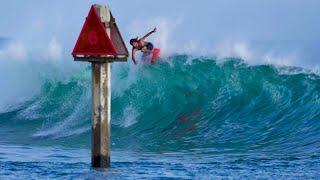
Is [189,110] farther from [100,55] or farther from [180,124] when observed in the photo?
[100,55]

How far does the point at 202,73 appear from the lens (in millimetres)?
21750

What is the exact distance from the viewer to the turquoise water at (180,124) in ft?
43.5

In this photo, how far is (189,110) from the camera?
19938 millimetres

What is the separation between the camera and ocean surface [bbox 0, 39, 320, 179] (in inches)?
520

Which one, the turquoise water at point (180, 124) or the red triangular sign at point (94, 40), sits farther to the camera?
the turquoise water at point (180, 124)

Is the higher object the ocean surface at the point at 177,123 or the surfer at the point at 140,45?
the surfer at the point at 140,45

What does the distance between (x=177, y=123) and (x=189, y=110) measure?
38.7 inches

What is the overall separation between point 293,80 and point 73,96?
5.67 m

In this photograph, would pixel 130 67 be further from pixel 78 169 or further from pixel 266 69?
pixel 78 169

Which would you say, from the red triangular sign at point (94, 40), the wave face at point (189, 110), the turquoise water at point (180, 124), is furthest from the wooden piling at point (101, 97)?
the wave face at point (189, 110)

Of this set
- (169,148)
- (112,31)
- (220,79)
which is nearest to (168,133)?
(169,148)

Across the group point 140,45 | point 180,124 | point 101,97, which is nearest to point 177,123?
point 180,124

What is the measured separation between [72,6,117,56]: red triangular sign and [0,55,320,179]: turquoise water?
1668 mm

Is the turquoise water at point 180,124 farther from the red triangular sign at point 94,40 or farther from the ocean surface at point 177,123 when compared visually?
the red triangular sign at point 94,40
